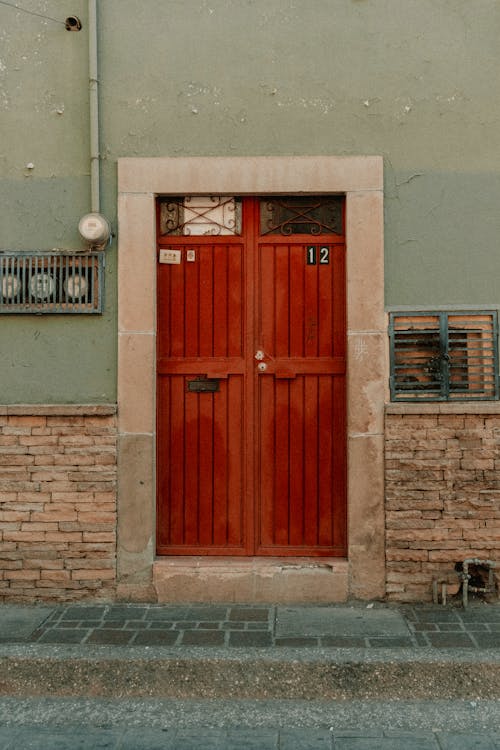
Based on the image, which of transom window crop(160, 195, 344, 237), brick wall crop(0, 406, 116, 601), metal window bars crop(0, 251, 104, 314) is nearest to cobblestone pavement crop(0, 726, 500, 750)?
brick wall crop(0, 406, 116, 601)

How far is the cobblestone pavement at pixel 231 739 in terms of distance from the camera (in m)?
3.54

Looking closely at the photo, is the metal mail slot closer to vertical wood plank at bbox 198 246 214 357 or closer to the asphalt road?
vertical wood plank at bbox 198 246 214 357

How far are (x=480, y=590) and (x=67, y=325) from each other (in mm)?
3577

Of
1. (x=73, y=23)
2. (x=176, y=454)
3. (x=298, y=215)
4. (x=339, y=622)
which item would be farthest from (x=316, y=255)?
(x=339, y=622)

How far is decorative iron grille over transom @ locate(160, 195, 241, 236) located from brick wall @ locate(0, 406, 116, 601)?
1513 millimetres

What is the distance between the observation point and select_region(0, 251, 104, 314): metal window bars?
5293 mm

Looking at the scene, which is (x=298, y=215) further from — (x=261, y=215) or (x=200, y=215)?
(x=200, y=215)

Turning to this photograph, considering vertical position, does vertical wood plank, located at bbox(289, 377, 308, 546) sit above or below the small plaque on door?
below

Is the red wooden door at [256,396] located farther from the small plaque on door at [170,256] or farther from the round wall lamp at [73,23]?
the round wall lamp at [73,23]

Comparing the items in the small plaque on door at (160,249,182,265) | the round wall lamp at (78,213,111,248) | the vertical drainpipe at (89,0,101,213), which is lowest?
the small plaque on door at (160,249,182,265)

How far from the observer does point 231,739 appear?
11.9 ft

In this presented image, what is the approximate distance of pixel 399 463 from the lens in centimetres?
520

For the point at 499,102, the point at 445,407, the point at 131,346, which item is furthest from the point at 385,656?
the point at 499,102

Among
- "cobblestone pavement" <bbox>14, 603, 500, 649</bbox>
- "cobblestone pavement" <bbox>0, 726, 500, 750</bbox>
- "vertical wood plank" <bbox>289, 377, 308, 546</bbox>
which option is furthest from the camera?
"vertical wood plank" <bbox>289, 377, 308, 546</bbox>
